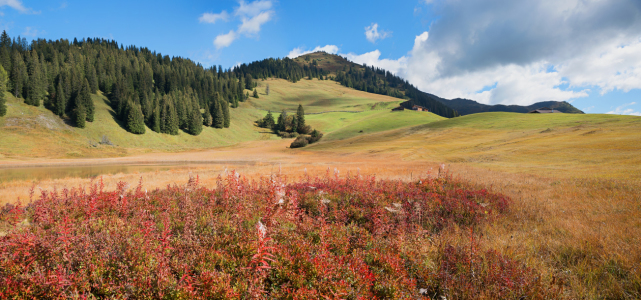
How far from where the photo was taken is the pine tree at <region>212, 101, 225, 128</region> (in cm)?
11325

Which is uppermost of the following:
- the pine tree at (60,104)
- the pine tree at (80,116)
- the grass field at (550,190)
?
the pine tree at (60,104)

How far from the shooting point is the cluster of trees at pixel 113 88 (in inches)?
2997

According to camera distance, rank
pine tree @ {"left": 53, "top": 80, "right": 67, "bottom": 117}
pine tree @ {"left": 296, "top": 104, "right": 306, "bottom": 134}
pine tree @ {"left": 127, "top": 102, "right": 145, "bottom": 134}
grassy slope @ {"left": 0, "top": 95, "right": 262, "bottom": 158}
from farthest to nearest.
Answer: pine tree @ {"left": 296, "top": 104, "right": 306, "bottom": 134} → pine tree @ {"left": 127, "top": 102, "right": 145, "bottom": 134} → pine tree @ {"left": 53, "top": 80, "right": 67, "bottom": 117} → grassy slope @ {"left": 0, "top": 95, "right": 262, "bottom": 158}

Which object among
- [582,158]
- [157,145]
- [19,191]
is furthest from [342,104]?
[19,191]

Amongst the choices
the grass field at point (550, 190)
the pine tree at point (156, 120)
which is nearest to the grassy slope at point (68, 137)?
the grass field at point (550, 190)

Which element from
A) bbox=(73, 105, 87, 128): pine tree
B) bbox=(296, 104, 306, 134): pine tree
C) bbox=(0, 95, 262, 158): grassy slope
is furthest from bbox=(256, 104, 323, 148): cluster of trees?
bbox=(73, 105, 87, 128): pine tree

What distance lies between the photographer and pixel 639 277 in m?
5.16

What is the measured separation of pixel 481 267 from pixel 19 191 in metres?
24.5

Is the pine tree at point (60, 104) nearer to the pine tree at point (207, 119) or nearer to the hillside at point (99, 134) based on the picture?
the hillside at point (99, 134)

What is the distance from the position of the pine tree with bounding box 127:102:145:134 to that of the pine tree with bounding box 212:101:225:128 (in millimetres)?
31977

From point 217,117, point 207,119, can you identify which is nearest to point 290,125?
point 217,117

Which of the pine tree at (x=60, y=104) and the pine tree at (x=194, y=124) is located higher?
the pine tree at (x=60, y=104)

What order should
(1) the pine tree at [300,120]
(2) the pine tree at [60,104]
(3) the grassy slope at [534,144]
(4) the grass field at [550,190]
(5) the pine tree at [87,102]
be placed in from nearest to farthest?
(4) the grass field at [550,190], (3) the grassy slope at [534,144], (2) the pine tree at [60,104], (5) the pine tree at [87,102], (1) the pine tree at [300,120]

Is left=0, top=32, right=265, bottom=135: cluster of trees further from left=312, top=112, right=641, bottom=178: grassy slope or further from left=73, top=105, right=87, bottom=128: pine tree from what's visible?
left=312, top=112, right=641, bottom=178: grassy slope
